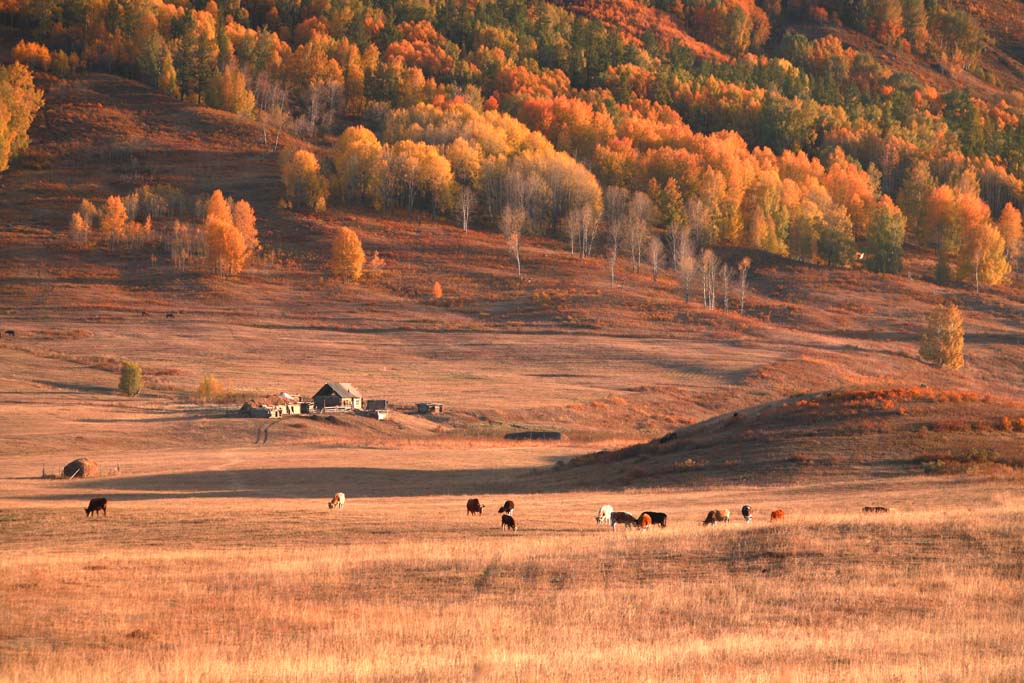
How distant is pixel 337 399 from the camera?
92500 mm

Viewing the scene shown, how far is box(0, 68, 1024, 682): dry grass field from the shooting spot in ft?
71.4

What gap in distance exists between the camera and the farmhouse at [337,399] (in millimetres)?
92188

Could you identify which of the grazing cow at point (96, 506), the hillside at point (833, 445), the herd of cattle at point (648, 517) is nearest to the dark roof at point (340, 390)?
the hillside at point (833, 445)

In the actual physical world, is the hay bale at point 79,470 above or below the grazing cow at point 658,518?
below

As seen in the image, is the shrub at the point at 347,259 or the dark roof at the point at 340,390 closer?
the dark roof at the point at 340,390

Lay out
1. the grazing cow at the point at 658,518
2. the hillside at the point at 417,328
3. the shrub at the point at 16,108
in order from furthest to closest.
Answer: the shrub at the point at 16,108, the hillside at the point at 417,328, the grazing cow at the point at 658,518

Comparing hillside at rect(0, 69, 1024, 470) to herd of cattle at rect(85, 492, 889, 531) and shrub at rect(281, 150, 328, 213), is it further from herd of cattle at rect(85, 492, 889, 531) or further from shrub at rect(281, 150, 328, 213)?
herd of cattle at rect(85, 492, 889, 531)

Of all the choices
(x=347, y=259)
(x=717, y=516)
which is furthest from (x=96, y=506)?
(x=347, y=259)

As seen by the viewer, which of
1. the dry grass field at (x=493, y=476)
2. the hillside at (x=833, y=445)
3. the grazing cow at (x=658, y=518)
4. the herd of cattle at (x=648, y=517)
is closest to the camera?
the dry grass field at (x=493, y=476)

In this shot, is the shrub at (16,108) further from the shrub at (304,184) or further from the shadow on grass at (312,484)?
the shadow on grass at (312,484)

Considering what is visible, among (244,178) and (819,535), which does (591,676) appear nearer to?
(819,535)

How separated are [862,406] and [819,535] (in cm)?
3379

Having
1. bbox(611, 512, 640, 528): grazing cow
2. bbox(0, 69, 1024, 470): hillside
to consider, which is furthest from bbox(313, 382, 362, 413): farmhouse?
bbox(611, 512, 640, 528): grazing cow

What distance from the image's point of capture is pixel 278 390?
98.4m
